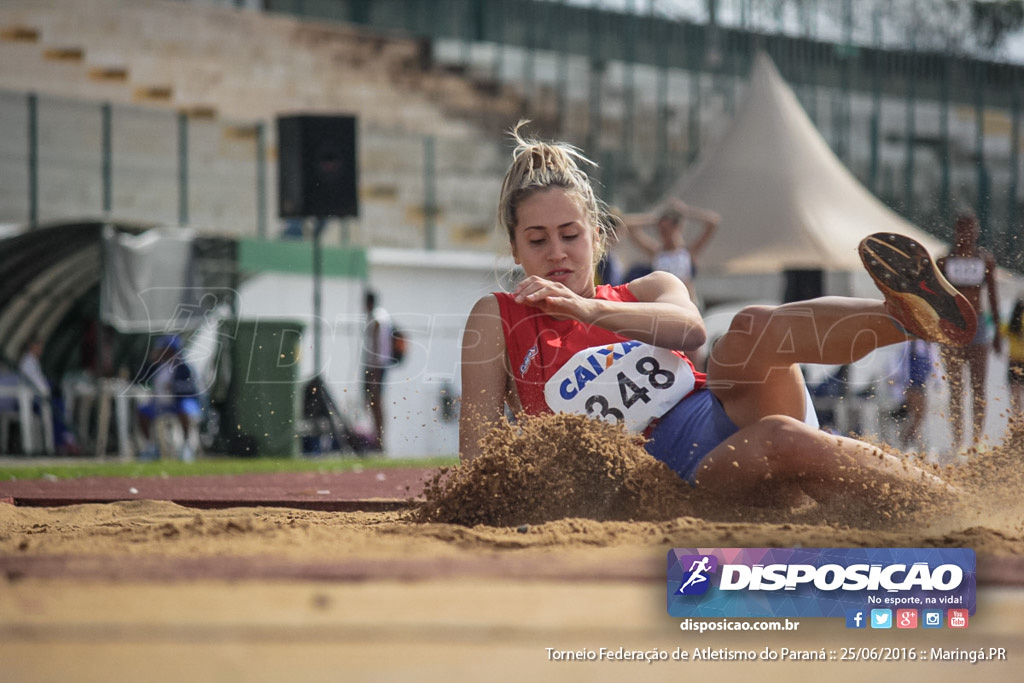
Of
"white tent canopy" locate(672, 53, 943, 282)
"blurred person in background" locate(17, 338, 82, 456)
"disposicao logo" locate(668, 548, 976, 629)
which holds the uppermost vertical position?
"white tent canopy" locate(672, 53, 943, 282)

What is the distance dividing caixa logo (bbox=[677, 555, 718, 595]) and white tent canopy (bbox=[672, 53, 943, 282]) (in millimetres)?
9829

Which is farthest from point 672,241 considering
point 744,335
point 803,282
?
point 744,335

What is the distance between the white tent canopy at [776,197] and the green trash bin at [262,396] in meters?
4.88

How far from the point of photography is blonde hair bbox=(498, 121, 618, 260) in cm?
305

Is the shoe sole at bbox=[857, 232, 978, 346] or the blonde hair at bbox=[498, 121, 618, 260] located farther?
the blonde hair at bbox=[498, 121, 618, 260]

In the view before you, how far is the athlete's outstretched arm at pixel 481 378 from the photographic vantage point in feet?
9.53

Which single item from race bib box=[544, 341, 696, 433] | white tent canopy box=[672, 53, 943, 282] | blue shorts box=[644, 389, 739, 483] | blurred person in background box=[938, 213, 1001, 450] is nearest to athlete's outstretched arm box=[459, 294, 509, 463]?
race bib box=[544, 341, 696, 433]

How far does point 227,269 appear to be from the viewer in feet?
37.9

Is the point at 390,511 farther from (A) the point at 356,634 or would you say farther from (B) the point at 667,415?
(A) the point at 356,634

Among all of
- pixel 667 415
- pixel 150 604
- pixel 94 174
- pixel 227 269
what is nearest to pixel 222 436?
pixel 227 269

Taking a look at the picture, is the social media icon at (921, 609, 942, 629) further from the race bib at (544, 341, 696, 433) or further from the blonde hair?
the blonde hair

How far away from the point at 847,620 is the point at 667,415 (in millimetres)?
1302

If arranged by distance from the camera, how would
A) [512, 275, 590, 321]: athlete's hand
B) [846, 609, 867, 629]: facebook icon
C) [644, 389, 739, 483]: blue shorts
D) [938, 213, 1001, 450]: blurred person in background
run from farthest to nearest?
[938, 213, 1001, 450]: blurred person in background → [644, 389, 739, 483]: blue shorts → [512, 275, 590, 321]: athlete's hand → [846, 609, 867, 629]: facebook icon

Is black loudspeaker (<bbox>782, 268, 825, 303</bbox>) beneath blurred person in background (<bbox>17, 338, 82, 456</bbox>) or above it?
above
